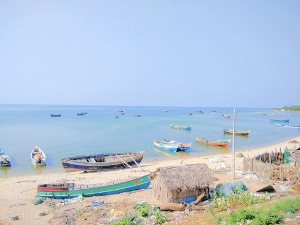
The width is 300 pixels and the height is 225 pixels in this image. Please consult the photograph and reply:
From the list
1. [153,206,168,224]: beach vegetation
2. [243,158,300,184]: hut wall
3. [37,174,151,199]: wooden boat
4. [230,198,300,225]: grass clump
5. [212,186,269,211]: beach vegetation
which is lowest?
[37,174,151,199]: wooden boat

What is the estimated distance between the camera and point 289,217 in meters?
8.27

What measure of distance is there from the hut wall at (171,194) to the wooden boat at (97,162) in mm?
7183

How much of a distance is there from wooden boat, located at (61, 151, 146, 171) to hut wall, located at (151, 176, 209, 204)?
23.6 feet

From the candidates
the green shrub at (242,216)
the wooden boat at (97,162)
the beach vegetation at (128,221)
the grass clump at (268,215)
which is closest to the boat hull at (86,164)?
the wooden boat at (97,162)

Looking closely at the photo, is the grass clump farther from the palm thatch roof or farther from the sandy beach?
the sandy beach

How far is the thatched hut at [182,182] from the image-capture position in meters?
11.7

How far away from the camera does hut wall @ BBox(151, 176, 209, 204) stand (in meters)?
11.8

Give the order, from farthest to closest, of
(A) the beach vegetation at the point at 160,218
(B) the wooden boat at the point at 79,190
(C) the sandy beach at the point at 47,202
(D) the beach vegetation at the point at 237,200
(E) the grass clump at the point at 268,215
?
(B) the wooden boat at the point at 79,190, (C) the sandy beach at the point at 47,202, (D) the beach vegetation at the point at 237,200, (A) the beach vegetation at the point at 160,218, (E) the grass clump at the point at 268,215

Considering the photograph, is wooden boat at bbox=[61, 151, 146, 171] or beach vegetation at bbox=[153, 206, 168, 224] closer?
beach vegetation at bbox=[153, 206, 168, 224]

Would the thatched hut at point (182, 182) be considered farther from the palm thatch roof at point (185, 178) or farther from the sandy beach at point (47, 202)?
the sandy beach at point (47, 202)

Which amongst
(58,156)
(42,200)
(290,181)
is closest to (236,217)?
(290,181)

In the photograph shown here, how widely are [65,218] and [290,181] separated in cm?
1209

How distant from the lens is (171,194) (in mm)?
11805

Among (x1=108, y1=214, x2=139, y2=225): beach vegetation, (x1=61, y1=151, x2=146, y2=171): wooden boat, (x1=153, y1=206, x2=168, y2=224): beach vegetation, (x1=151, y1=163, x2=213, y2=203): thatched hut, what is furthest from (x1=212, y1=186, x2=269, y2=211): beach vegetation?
(x1=61, y1=151, x2=146, y2=171): wooden boat
